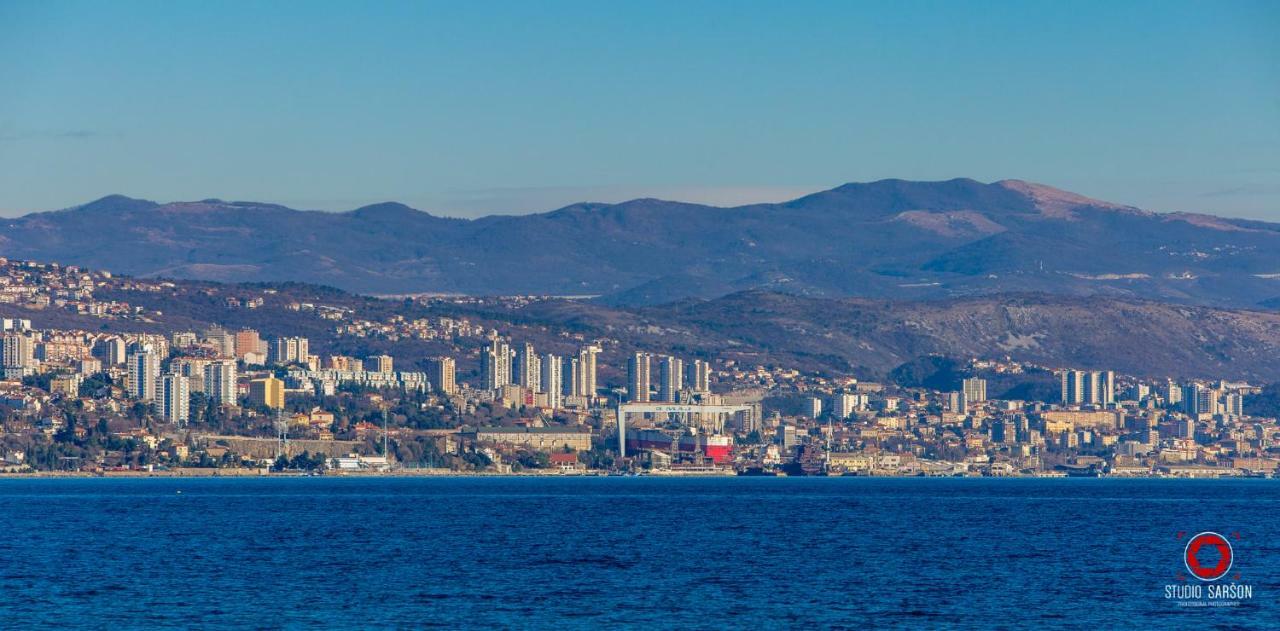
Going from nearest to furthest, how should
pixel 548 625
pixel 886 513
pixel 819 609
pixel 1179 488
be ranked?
pixel 548 625 → pixel 819 609 → pixel 886 513 → pixel 1179 488

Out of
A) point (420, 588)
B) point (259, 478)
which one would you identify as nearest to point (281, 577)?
point (420, 588)

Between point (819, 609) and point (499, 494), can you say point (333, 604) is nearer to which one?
point (819, 609)

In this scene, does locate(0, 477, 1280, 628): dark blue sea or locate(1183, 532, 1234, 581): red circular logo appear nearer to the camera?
locate(0, 477, 1280, 628): dark blue sea

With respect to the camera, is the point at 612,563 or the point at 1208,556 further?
the point at 1208,556
